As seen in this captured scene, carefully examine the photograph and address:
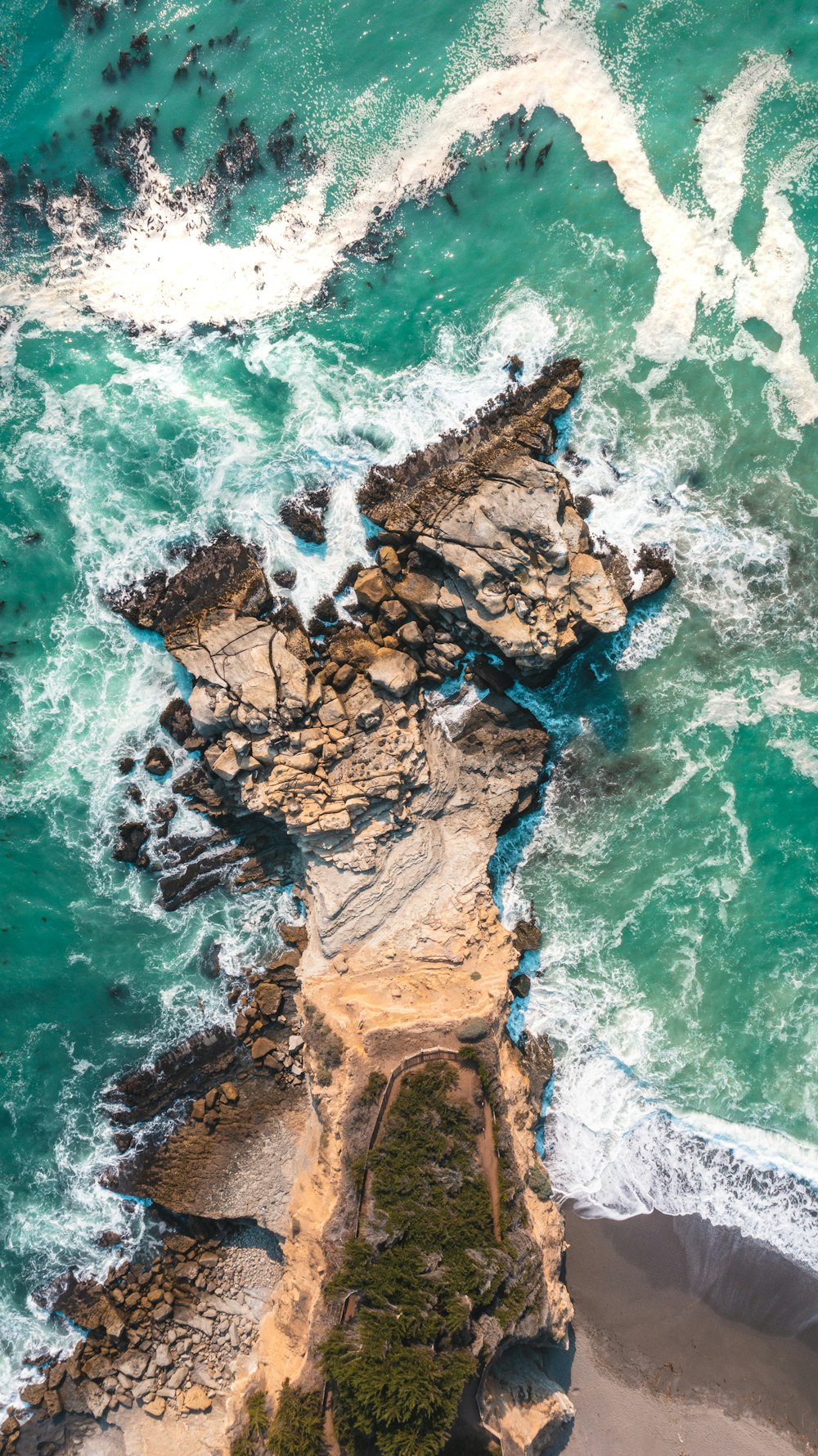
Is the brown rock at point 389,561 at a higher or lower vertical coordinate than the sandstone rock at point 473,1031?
higher

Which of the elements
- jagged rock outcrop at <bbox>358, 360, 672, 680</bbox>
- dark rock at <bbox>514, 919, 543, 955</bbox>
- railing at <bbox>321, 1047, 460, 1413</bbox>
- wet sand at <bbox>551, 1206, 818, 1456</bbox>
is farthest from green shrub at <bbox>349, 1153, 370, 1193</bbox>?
jagged rock outcrop at <bbox>358, 360, 672, 680</bbox>

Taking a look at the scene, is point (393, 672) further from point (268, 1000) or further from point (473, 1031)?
point (268, 1000)

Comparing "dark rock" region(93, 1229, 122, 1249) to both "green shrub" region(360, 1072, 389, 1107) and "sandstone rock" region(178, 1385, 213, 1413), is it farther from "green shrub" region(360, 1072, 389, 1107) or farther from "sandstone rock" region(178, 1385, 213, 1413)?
"green shrub" region(360, 1072, 389, 1107)

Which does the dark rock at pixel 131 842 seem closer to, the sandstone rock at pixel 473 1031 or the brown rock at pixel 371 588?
the brown rock at pixel 371 588

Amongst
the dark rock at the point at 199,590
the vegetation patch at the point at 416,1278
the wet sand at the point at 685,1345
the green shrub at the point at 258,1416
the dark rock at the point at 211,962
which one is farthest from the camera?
the dark rock at the point at 211,962

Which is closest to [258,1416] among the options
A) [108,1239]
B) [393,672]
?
[108,1239]

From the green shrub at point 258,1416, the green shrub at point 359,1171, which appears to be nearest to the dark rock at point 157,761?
the green shrub at point 359,1171
